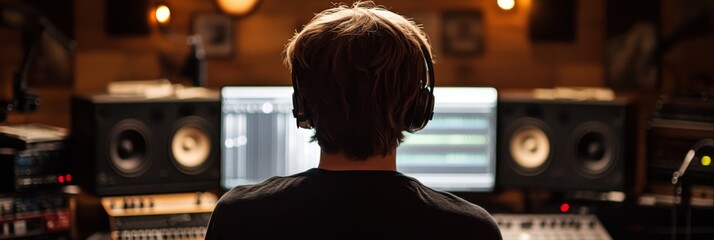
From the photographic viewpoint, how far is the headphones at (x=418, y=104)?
5.17 feet

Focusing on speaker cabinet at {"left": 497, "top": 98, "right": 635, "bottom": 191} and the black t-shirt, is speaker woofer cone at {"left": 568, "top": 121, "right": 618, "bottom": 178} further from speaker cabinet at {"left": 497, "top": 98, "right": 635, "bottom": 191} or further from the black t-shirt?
the black t-shirt

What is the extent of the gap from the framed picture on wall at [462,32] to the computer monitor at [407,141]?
1.22 ft

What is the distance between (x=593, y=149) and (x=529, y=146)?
192mm

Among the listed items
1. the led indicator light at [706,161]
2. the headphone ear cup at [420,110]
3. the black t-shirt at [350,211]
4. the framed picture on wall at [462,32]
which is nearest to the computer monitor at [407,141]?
the framed picture on wall at [462,32]

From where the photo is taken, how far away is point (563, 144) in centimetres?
321

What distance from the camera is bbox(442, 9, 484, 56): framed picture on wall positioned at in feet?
11.6

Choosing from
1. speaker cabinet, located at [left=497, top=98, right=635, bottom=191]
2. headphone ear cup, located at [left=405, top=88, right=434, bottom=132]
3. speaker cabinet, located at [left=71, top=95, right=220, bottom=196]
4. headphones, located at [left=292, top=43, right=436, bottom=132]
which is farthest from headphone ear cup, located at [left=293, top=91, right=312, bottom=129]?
speaker cabinet, located at [left=497, top=98, right=635, bottom=191]

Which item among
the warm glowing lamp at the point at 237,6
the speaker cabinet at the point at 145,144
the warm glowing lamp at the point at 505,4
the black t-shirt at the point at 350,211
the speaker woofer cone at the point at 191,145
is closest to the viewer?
the black t-shirt at the point at 350,211

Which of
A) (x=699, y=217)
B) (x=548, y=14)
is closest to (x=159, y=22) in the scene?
(x=548, y=14)

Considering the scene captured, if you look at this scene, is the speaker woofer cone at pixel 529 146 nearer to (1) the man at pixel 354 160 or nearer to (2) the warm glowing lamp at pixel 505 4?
(2) the warm glowing lamp at pixel 505 4

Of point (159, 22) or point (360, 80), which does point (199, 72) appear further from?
point (360, 80)

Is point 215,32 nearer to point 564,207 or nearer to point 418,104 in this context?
point 564,207

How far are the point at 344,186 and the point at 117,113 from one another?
170 cm

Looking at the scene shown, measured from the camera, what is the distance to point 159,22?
3.22 meters
